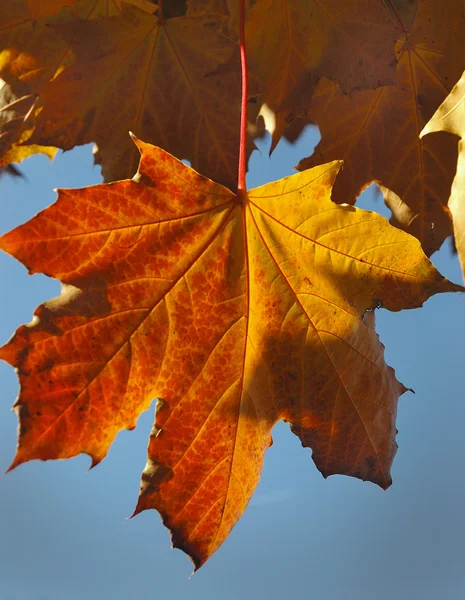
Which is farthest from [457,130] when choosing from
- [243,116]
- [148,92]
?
[148,92]

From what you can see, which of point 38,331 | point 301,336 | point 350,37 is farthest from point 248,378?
point 350,37

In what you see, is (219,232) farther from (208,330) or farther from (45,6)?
(45,6)

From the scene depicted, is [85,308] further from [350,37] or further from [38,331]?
[350,37]

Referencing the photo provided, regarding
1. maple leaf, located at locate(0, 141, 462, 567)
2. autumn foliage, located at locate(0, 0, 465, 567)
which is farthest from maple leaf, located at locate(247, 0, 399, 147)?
maple leaf, located at locate(0, 141, 462, 567)

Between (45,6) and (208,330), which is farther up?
(45,6)

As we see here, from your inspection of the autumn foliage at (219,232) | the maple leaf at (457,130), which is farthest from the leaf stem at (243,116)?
the maple leaf at (457,130)

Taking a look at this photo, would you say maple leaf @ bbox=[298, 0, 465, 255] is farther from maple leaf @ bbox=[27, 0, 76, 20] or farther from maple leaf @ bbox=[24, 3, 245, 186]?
maple leaf @ bbox=[27, 0, 76, 20]
